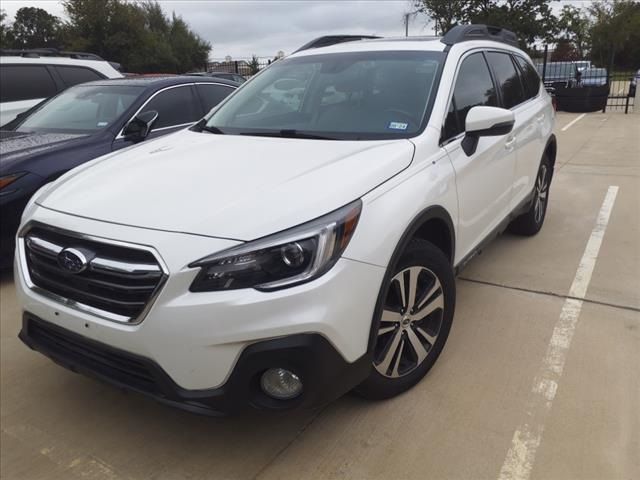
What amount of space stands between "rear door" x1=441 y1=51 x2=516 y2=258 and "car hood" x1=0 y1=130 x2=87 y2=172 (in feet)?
10.7

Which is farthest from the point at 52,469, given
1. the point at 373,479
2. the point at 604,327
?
the point at 604,327

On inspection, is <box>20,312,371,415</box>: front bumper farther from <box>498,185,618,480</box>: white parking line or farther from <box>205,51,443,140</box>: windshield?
<box>205,51,443,140</box>: windshield

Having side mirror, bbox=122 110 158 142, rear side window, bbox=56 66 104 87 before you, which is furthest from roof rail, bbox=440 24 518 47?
rear side window, bbox=56 66 104 87

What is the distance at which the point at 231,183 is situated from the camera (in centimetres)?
235

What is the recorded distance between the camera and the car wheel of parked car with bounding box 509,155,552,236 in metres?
4.77

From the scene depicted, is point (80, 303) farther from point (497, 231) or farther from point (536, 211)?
point (536, 211)

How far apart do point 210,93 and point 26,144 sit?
2062 millimetres

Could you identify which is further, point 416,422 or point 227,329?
point 416,422

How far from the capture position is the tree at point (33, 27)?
52.0 meters

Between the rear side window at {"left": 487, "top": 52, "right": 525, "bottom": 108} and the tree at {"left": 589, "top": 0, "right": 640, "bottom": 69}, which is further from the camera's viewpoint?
the tree at {"left": 589, "top": 0, "right": 640, "bottom": 69}

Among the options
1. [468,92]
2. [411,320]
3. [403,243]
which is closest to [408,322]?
[411,320]

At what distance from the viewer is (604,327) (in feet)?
10.7

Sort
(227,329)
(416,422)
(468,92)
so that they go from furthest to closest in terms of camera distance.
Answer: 1. (468,92)
2. (416,422)
3. (227,329)

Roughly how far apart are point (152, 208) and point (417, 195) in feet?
3.87
